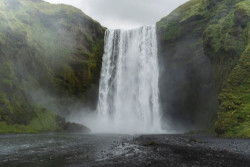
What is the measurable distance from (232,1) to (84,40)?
37.1 m

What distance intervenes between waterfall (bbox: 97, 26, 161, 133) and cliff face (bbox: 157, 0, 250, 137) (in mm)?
2818

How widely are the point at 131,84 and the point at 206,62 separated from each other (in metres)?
19.1

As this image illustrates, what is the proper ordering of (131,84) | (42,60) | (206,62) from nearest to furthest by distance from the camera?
(206,62) < (42,60) < (131,84)

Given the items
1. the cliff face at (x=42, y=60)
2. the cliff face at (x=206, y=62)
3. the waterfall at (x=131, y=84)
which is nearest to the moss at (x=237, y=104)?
the cliff face at (x=206, y=62)

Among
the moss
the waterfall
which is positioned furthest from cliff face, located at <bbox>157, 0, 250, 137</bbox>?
the waterfall

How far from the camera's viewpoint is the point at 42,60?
56375 mm

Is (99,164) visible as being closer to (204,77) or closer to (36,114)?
(36,114)

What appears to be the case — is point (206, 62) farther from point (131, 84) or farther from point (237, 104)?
point (237, 104)

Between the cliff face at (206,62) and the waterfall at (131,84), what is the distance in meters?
2.82

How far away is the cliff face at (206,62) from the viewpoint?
3344cm

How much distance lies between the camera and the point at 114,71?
208 feet

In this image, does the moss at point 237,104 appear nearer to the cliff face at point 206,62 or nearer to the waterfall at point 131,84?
the cliff face at point 206,62

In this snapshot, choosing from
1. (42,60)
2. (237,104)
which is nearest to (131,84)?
(42,60)

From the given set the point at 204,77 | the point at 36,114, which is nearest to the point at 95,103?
the point at 36,114
